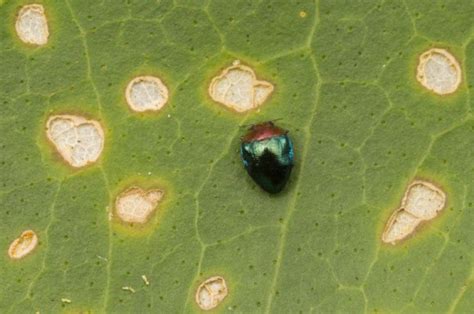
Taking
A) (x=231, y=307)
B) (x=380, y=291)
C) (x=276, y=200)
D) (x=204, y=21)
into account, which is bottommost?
(x=231, y=307)

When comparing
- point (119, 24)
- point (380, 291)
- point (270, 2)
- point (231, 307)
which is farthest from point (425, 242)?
point (119, 24)

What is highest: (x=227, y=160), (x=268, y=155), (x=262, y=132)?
(x=262, y=132)

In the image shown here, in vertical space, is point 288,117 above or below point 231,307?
above

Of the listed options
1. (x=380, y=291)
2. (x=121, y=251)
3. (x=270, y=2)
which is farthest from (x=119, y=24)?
(x=380, y=291)

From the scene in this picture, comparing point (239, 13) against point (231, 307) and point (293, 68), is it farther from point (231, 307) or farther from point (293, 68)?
point (231, 307)

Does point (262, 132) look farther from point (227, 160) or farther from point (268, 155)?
point (227, 160)

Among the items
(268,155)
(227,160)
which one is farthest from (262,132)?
(227,160)

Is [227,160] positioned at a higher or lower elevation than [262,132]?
lower
